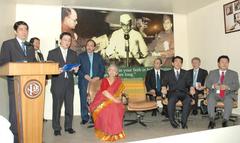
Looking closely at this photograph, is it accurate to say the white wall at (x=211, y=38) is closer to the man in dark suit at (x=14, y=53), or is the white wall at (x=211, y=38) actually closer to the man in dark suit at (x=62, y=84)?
the man in dark suit at (x=62, y=84)

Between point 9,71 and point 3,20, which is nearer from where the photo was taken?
point 9,71

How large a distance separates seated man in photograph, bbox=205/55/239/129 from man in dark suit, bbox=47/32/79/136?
233cm

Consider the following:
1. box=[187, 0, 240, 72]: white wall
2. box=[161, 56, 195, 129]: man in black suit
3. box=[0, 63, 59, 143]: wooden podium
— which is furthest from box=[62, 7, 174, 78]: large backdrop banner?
box=[0, 63, 59, 143]: wooden podium

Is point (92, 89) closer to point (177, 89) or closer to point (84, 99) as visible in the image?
point (84, 99)

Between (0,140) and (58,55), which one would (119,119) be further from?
(0,140)

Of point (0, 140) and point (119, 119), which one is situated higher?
point (0, 140)

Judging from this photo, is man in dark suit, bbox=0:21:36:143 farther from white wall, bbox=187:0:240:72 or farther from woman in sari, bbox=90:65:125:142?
white wall, bbox=187:0:240:72

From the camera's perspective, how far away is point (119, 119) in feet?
11.9

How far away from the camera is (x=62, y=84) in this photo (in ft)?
12.1

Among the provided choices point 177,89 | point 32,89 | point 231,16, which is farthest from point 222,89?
point 32,89

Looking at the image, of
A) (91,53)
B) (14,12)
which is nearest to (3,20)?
(14,12)

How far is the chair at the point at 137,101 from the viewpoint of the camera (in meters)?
Answer: 4.20

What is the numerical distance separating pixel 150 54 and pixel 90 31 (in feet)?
5.26

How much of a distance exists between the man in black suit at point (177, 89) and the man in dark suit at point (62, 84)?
5.37ft
